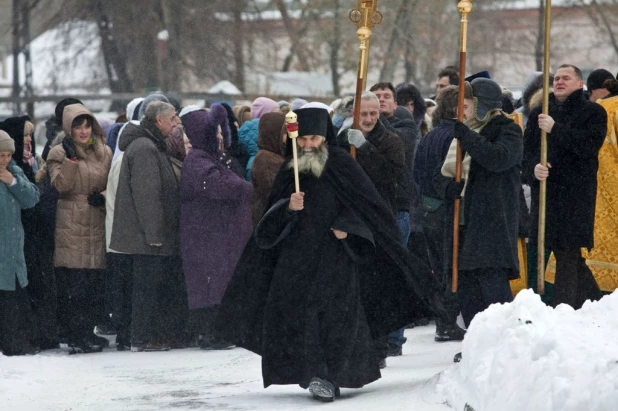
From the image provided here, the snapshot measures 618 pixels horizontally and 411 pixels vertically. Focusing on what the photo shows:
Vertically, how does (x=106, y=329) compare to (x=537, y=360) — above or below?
below

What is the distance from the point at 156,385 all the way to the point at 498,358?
12.4 ft

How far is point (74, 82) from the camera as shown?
44875 millimetres

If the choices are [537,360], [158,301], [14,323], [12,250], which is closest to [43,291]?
[14,323]


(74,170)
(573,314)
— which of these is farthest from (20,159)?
(573,314)

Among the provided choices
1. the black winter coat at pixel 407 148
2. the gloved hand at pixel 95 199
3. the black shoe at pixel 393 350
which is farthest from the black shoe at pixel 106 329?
the black shoe at pixel 393 350

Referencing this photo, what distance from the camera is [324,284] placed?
31.8 ft

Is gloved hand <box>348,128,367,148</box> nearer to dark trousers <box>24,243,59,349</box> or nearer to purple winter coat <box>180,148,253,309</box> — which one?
purple winter coat <box>180,148,253,309</box>

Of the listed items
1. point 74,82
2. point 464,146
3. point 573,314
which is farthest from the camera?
point 74,82

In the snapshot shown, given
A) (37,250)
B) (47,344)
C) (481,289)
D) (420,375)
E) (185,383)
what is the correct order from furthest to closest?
(47,344)
(37,250)
(185,383)
(481,289)
(420,375)

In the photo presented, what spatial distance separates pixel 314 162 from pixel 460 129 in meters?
1.23

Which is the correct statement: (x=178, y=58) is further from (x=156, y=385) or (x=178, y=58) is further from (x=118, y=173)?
(x=156, y=385)

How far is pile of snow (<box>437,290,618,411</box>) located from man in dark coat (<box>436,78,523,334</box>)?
170 centimetres

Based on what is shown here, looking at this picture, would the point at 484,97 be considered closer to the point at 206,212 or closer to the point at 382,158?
the point at 382,158

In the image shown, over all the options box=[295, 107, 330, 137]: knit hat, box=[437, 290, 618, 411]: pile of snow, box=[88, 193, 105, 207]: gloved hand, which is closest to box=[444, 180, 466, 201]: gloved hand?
box=[295, 107, 330, 137]: knit hat
